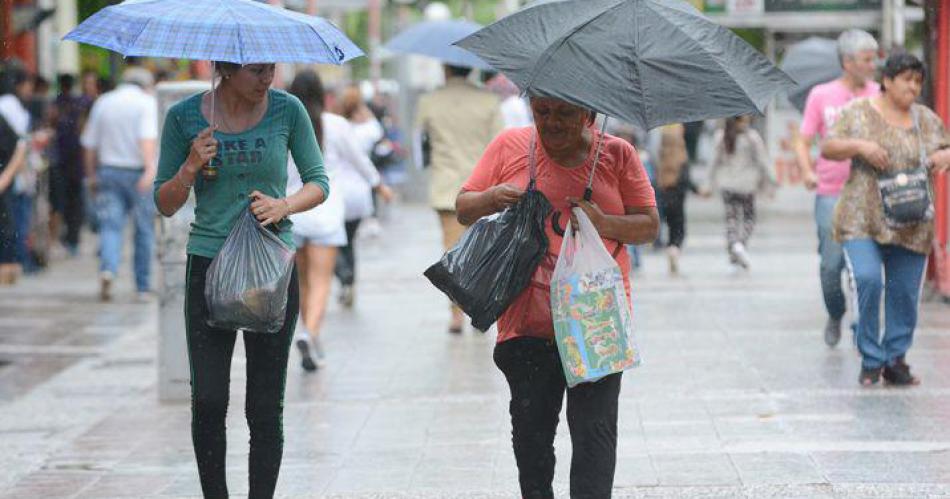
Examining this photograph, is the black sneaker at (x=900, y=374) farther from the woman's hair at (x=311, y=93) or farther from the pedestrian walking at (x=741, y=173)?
the pedestrian walking at (x=741, y=173)

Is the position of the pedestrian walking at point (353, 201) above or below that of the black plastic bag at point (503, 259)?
below

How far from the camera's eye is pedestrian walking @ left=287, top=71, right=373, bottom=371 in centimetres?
971

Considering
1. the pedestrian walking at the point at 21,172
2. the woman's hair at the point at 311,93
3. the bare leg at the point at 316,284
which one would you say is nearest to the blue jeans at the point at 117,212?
the pedestrian walking at the point at 21,172

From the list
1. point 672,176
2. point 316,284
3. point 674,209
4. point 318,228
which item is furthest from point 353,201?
point 672,176

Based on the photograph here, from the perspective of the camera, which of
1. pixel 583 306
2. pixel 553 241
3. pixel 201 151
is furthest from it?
pixel 201 151

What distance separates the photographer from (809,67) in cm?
1147

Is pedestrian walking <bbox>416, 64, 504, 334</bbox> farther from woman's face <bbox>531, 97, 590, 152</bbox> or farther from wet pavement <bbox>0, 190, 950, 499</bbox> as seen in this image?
woman's face <bbox>531, 97, 590, 152</bbox>

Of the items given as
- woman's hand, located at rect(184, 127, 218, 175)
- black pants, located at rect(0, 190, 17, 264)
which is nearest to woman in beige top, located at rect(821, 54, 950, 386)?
woman's hand, located at rect(184, 127, 218, 175)

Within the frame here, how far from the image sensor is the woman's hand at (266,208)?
218 inches


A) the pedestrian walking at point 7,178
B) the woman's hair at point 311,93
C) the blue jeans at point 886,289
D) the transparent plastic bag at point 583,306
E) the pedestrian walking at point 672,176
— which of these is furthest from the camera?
the pedestrian walking at point 672,176

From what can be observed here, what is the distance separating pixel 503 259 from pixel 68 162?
1405cm

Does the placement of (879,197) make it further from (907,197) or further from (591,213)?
(591,213)

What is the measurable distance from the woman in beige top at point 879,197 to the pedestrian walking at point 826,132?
1245 millimetres

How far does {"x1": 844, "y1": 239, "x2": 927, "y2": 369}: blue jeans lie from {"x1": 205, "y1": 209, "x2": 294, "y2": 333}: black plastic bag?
3.91 metres
